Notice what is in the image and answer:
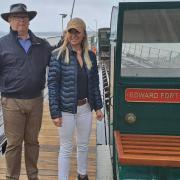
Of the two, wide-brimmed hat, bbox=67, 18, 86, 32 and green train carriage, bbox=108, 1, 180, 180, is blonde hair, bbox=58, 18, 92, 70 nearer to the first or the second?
wide-brimmed hat, bbox=67, 18, 86, 32

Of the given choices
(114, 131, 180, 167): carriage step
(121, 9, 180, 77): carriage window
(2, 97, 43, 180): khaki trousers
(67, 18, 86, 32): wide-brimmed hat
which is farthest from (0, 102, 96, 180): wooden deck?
(67, 18, 86, 32): wide-brimmed hat

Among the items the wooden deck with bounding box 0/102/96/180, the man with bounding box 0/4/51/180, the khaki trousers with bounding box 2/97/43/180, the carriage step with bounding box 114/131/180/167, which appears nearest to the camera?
the carriage step with bounding box 114/131/180/167

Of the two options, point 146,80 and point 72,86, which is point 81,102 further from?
point 146,80

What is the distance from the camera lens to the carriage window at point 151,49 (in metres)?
3.96

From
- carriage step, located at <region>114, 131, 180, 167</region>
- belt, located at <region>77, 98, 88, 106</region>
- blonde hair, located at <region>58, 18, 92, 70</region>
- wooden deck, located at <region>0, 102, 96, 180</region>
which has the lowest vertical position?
wooden deck, located at <region>0, 102, 96, 180</region>

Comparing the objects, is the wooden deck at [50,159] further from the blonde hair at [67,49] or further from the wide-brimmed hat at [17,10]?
the wide-brimmed hat at [17,10]

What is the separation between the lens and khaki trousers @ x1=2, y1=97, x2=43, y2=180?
385cm

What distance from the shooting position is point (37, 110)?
13.0ft

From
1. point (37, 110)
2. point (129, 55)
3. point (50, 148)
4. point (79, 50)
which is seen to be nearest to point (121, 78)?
point (129, 55)

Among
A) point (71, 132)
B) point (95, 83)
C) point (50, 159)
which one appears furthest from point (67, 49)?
point (50, 159)

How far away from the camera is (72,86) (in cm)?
380

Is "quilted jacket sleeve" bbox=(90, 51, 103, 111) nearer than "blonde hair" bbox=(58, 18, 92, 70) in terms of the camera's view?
No

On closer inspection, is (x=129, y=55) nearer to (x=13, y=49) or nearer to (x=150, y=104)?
(x=150, y=104)

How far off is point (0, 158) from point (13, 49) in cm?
197
